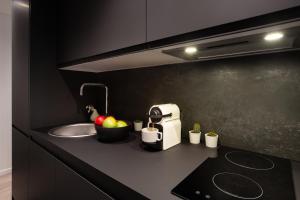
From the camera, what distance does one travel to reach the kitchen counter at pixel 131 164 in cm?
60

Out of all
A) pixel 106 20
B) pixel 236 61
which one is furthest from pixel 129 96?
pixel 236 61

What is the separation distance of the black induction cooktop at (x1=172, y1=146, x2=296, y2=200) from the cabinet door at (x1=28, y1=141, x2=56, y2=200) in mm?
859

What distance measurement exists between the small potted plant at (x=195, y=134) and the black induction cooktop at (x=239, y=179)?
18 centimetres

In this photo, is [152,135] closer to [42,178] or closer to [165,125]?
[165,125]

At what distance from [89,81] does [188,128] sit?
1.17m

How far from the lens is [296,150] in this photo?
0.79 metres

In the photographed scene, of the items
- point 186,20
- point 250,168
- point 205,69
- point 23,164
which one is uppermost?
point 186,20

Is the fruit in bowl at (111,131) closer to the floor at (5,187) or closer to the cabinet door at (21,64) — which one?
the cabinet door at (21,64)

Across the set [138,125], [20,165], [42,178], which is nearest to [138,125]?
[138,125]

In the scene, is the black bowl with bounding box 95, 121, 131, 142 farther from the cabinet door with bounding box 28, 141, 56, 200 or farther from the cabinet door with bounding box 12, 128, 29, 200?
the cabinet door with bounding box 12, 128, 29, 200

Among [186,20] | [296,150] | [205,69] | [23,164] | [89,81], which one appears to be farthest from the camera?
[89,81]

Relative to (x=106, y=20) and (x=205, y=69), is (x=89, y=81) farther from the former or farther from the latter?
(x=205, y=69)

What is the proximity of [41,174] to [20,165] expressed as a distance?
57 cm

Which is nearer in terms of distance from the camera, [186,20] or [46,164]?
[186,20]
